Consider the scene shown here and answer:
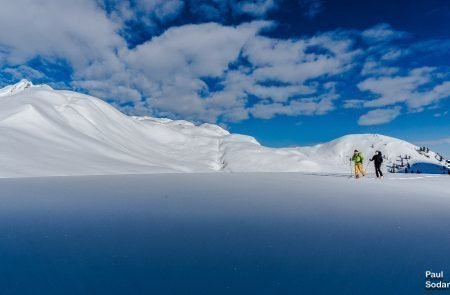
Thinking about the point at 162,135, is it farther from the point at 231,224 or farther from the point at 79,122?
the point at 231,224

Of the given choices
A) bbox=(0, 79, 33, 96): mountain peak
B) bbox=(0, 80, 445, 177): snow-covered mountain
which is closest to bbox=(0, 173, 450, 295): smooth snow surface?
bbox=(0, 80, 445, 177): snow-covered mountain

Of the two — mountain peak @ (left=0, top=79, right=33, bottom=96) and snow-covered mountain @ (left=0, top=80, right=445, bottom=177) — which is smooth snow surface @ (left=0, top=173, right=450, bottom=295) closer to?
snow-covered mountain @ (left=0, top=80, right=445, bottom=177)

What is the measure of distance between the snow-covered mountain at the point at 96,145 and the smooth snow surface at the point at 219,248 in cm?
2076

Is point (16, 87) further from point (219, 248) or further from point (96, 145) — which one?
point (219, 248)

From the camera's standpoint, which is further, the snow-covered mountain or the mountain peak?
the mountain peak

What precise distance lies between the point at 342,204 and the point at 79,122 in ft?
200

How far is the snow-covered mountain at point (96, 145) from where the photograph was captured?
3381cm

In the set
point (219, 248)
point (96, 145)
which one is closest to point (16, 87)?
point (96, 145)

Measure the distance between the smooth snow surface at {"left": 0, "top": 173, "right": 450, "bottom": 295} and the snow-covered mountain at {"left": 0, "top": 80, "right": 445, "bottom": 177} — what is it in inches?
817

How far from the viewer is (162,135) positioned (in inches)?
3967

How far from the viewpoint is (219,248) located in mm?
7062

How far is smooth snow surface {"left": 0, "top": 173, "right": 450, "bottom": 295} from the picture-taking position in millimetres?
5414

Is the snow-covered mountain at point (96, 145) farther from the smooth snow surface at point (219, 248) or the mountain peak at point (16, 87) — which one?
the smooth snow surface at point (219, 248)

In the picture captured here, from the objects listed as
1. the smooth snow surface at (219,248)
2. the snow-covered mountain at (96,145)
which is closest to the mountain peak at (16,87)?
the snow-covered mountain at (96,145)
